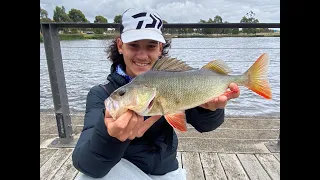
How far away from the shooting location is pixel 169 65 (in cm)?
129

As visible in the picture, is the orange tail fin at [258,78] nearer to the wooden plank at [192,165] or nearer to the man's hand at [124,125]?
the man's hand at [124,125]

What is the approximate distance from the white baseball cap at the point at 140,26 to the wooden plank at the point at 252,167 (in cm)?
151

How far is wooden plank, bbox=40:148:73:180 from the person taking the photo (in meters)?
2.49

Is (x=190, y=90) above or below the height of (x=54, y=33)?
below

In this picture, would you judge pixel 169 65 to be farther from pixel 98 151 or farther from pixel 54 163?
pixel 54 163

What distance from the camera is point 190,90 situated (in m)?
1.25

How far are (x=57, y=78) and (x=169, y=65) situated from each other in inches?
74.5

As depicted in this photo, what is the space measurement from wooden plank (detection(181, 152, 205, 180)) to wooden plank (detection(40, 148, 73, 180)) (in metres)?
1.05

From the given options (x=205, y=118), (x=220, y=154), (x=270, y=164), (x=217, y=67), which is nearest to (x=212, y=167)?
(x=220, y=154)

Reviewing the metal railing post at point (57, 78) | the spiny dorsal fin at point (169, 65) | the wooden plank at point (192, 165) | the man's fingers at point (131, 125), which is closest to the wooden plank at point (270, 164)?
the wooden plank at point (192, 165)

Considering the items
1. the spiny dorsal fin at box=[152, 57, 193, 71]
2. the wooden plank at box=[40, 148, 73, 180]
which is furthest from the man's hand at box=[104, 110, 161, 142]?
the wooden plank at box=[40, 148, 73, 180]
